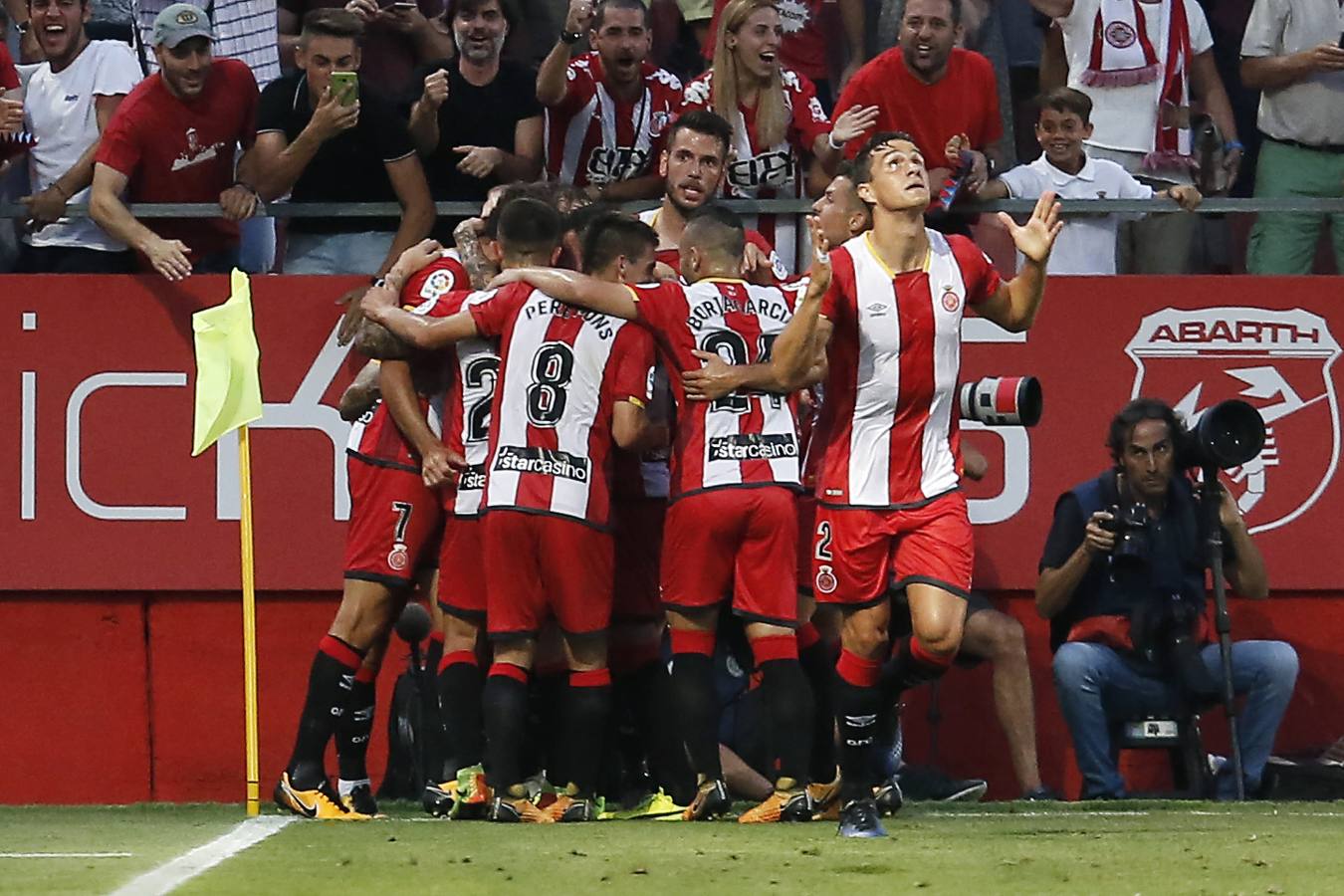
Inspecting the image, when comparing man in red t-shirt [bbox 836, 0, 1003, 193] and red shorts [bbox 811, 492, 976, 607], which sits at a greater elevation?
man in red t-shirt [bbox 836, 0, 1003, 193]

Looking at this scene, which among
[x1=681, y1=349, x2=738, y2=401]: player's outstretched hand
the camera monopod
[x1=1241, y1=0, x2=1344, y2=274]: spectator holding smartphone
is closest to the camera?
[x1=681, y1=349, x2=738, y2=401]: player's outstretched hand

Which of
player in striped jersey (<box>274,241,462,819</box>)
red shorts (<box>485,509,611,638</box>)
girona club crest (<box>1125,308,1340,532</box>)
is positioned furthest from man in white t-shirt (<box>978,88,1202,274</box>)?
red shorts (<box>485,509,611,638</box>)

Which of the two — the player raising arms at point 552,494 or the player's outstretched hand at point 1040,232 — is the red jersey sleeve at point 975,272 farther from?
the player raising arms at point 552,494

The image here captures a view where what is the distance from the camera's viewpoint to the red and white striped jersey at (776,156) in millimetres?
11094

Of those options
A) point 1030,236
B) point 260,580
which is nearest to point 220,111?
point 260,580

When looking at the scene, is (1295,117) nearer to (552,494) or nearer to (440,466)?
(552,494)

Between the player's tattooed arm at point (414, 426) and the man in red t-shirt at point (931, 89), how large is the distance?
2.72 m

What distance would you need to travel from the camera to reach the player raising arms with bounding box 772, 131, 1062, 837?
28.5 ft

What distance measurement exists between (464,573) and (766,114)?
2.80 m

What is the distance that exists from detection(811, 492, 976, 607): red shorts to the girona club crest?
298 centimetres

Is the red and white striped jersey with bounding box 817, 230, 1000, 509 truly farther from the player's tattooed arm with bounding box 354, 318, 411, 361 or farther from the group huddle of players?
the player's tattooed arm with bounding box 354, 318, 411, 361

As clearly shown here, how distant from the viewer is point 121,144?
11.0m

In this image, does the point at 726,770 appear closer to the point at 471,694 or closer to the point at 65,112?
the point at 471,694

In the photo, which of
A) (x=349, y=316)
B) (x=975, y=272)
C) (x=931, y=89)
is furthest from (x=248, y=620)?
(x=931, y=89)
